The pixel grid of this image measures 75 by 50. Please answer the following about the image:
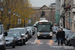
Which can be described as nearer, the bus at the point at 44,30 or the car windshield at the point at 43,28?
the bus at the point at 44,30

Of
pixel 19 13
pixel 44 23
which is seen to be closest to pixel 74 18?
pixel 19 13

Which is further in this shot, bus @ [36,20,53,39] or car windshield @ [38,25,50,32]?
car windshield @ [38,25,50,32]

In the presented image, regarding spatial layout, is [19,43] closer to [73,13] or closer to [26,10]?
[73,13]

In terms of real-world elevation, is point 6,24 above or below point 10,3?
below

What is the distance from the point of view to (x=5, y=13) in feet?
190

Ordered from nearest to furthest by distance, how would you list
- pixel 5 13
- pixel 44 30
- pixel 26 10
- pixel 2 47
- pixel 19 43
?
pixel 2 47
pixel 19 43
pixel 44 30
pixel 5 13
pixel 26 10

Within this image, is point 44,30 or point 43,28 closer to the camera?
point 44,30

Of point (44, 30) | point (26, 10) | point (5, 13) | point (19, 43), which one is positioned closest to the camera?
point (19, 43)

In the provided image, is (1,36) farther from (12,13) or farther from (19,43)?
(12,13)

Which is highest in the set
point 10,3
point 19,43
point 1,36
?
point 10,3

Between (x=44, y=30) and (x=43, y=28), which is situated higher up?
(x=43, y=28)

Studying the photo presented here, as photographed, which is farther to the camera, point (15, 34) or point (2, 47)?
point (15, 34)

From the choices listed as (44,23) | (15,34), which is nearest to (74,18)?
(44,23)

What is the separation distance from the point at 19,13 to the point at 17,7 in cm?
140
